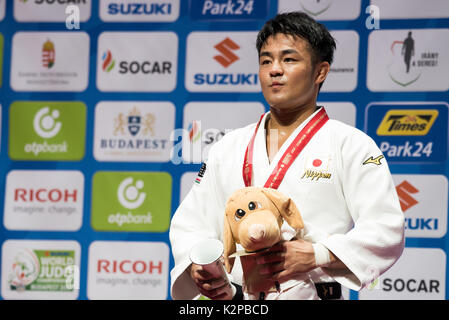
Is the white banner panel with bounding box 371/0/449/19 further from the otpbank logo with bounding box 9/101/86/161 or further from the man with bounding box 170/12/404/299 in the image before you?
the otpbank logo with bounding box 9/101/86/161

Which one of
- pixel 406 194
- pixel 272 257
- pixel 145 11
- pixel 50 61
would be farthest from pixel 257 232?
pixel 50 61

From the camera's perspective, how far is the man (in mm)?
1649

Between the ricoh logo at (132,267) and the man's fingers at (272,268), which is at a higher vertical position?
the man's fingers at (272,268)

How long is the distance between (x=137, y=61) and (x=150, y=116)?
31cm

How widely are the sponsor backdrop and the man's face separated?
1.13 m

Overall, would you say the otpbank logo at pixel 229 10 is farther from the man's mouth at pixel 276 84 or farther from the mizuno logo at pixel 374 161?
the mizuno logo at pixel 374 161

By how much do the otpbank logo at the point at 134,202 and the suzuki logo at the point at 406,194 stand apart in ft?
3.87

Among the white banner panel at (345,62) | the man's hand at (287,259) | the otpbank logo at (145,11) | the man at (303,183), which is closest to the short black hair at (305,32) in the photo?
the man at (303,183)

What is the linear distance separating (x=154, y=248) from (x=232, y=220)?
59.5 inches

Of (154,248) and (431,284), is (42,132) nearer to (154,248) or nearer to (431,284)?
(154,248)

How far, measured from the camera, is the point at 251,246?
1562 millimetres

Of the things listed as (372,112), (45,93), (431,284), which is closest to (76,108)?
(45,93)

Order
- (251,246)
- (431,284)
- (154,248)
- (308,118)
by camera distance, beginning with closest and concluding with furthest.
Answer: (251,246), (308,118), (431,284), (154,248)

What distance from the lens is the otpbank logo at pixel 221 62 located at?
A: 3.01 m
